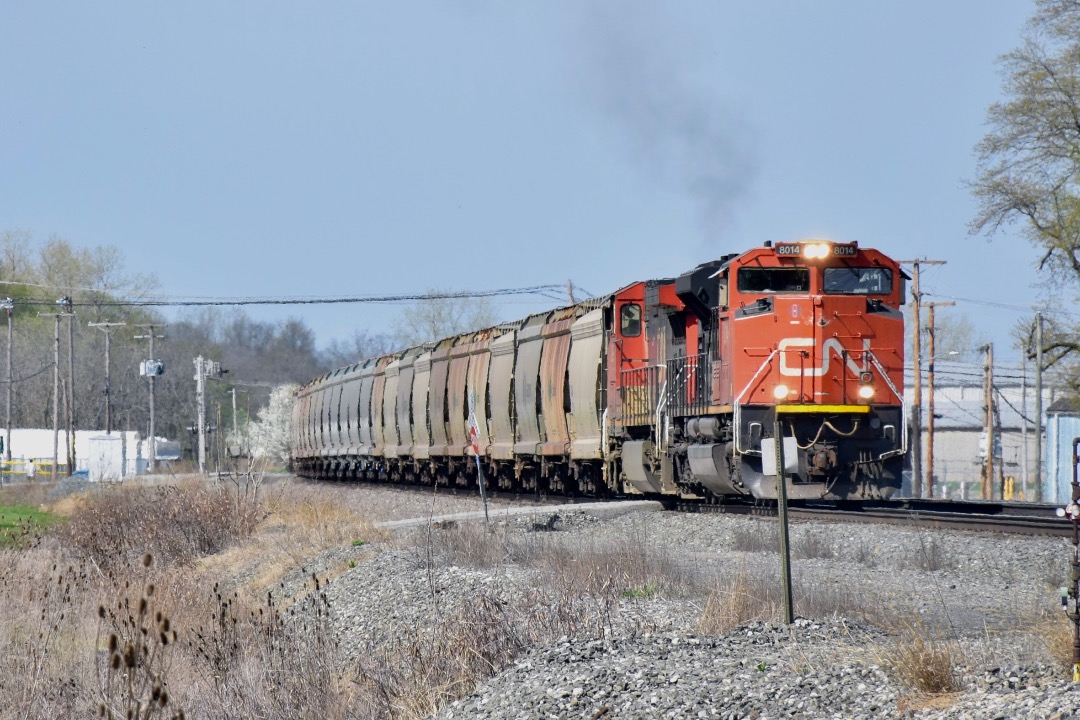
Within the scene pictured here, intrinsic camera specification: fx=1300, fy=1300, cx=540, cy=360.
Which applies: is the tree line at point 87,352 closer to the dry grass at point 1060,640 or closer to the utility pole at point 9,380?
the utility pole at point 9,380

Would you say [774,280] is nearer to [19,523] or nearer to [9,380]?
[19,523]

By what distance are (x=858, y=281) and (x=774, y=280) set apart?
3.52 feet

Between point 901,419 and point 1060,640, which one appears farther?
point 901,419

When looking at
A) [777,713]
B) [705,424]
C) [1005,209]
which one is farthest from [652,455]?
[1005,209]

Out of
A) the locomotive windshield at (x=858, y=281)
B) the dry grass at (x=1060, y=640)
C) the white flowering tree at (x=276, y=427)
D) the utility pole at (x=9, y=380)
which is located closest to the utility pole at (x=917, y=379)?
the locomotive windshield at (x=858, y=281)

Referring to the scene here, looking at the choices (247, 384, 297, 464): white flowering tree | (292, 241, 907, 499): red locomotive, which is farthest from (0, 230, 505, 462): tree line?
(292, 241, 907, 499): red locomotive

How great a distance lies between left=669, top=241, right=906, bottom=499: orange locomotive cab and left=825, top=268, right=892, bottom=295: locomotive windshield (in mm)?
13

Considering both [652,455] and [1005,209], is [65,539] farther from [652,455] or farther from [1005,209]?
[1005,209]

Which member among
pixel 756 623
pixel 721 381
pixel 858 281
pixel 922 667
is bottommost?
pixel 756 623

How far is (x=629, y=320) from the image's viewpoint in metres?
19.9

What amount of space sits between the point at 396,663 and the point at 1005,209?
25.1 meters

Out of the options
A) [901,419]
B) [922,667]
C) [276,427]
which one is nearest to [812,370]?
[901,419]

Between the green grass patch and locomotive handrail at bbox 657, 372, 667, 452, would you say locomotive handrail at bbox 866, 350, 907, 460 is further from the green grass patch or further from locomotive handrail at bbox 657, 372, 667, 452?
the green grass patch

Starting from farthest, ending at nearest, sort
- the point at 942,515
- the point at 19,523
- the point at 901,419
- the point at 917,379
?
the point at 917,379 < the point at 19,523 < the point at 901,419 < the point at 942,515
